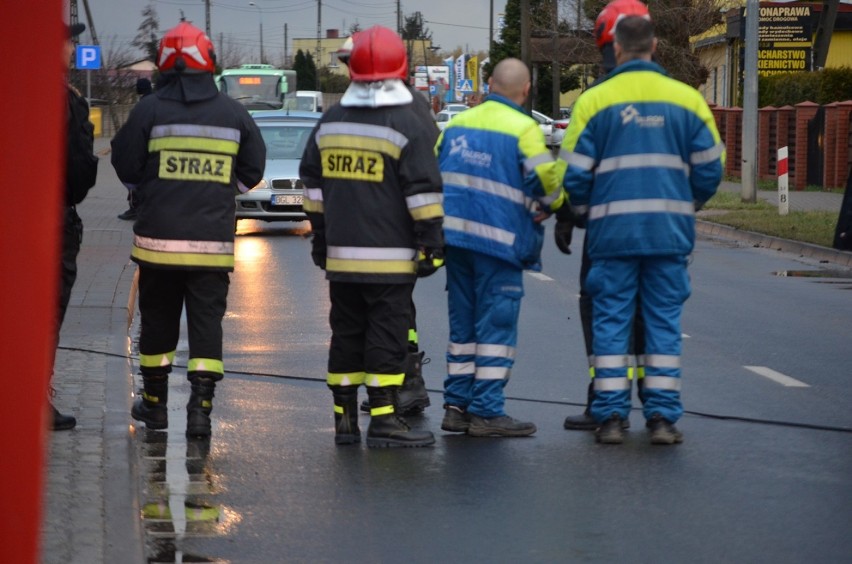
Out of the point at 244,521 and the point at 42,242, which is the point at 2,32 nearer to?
the point at 42,242

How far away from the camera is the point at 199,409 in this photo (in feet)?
22.9

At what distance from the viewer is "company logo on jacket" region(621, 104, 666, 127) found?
21.7ft

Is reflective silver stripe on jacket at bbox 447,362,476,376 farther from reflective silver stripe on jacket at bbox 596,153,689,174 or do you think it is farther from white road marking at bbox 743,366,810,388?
white road marking at bbox 743,366,810,388

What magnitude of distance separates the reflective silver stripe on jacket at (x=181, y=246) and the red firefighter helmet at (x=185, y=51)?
0.82 meters

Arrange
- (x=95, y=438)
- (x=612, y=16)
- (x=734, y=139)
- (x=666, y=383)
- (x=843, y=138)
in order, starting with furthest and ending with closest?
(x=734, y=139), (x=843, y=138), (x=612, y=16), (x=666, y=383), (x=95, y=438)

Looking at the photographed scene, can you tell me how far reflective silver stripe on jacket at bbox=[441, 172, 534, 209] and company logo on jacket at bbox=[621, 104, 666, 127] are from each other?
0.61 m

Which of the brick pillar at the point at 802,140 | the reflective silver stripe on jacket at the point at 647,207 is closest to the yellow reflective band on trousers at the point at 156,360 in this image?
the reflective silver stripe on jacket at the point at 647,207

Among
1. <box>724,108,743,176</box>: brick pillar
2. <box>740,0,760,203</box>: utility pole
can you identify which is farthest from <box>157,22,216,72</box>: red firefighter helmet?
<box>724,108,743,176</box>: brick pillar

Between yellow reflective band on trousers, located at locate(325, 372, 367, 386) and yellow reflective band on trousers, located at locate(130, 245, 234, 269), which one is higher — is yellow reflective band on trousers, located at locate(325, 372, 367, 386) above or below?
below

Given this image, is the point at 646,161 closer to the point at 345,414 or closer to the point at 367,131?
the point at 367,131

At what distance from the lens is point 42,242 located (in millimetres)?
1301

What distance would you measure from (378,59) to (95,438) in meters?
2.15

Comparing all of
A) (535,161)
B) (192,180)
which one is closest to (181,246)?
(192,180)

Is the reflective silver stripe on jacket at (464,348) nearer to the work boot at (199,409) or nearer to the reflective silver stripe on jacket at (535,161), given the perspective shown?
the reflective silver stripe on jacket at (535,161)
